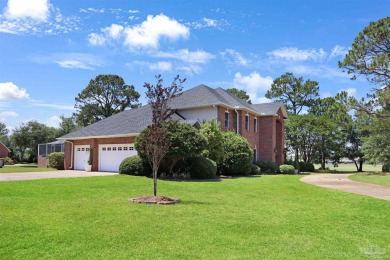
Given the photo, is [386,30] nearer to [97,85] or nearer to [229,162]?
[229,162]

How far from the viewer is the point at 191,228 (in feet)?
24.3

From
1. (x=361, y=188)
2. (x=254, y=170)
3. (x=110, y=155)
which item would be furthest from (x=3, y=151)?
(x=361, y=188)

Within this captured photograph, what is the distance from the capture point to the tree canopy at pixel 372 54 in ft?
68.7

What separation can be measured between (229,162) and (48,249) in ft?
67.3

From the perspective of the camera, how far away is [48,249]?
5820 mm

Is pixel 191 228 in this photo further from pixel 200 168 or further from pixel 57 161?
pixel 57 161

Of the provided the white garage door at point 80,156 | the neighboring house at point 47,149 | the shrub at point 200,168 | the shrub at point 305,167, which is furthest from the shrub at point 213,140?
the neighboring house at point 47,149

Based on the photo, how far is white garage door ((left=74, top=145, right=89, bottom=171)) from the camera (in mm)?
30188

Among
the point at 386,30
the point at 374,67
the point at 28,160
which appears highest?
the point at 386,30

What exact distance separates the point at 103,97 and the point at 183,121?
32.9 meters

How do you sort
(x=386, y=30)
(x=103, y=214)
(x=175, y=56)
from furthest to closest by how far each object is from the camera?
(x=386, y=30) → (x=175, y=56) → (x=103, y=214)

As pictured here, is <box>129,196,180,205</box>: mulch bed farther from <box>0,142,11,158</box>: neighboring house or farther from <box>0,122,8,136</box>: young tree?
<box>0,122,8,136</box>: young tree

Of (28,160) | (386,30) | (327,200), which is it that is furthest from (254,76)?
(28,160)

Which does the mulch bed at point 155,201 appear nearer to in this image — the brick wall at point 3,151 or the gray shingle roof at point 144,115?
the gray shingle roof at point 144,115
